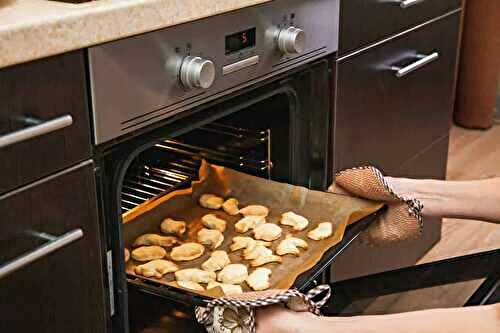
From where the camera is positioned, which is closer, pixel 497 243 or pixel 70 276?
pixel 70 276

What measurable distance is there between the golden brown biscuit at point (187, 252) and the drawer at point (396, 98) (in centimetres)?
39

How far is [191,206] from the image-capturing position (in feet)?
5.14

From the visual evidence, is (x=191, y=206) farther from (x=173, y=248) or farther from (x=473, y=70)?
(x=473, y=70)

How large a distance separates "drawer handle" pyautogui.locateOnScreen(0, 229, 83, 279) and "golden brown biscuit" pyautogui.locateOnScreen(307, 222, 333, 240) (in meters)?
0.50

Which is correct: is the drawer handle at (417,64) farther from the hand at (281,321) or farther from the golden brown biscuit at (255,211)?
the hand at (281,321)

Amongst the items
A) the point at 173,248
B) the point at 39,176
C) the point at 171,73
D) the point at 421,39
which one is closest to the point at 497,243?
the point at 421,39

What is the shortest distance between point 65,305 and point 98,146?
0.73 ft

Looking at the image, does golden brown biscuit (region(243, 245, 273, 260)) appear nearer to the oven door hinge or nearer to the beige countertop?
the oven door hinge

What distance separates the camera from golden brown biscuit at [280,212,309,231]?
1452 mm

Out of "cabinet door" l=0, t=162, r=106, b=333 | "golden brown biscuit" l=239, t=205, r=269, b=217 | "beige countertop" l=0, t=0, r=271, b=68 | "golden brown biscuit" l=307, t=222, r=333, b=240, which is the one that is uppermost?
"beige countertop" l=0, t=0, r=271, b=68

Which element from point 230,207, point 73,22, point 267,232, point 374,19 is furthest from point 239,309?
point 374,19

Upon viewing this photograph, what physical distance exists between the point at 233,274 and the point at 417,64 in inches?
32.5

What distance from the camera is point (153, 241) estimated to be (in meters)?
1.40

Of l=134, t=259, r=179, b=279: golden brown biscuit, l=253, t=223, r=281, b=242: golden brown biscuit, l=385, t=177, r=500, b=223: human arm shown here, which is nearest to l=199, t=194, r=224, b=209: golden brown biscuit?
l=253, t=223, r=281, b=242: golden brown biscuit
